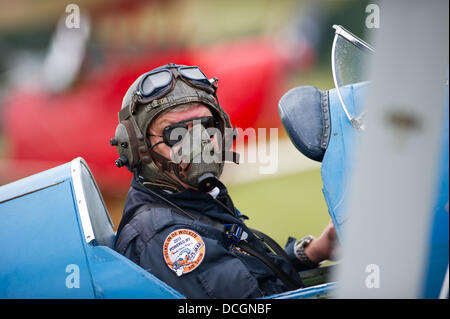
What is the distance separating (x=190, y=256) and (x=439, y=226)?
2.97 ft

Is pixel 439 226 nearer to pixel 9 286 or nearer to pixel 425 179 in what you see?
pixel 425 179

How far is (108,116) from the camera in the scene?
8055mm

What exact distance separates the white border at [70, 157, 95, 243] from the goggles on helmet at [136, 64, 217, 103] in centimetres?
45

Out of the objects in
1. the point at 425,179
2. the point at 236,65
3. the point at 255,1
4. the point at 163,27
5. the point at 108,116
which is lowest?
the point at 425,179

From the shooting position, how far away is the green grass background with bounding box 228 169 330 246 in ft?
19.3

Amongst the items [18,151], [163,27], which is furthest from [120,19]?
[18,151]

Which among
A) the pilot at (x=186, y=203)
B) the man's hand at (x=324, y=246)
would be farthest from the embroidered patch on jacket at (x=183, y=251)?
the man's hand at (x=324, y=246)

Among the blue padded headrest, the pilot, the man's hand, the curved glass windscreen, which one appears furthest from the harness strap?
the curved glass windscreen

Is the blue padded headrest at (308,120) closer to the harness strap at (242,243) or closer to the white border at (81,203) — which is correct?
the harness strap at (242,243)

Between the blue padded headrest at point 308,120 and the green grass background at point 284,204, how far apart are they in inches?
131

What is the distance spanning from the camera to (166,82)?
2344 mm

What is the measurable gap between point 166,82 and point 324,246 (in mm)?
1142

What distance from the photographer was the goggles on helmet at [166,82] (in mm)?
2320

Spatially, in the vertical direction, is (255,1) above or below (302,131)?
above
